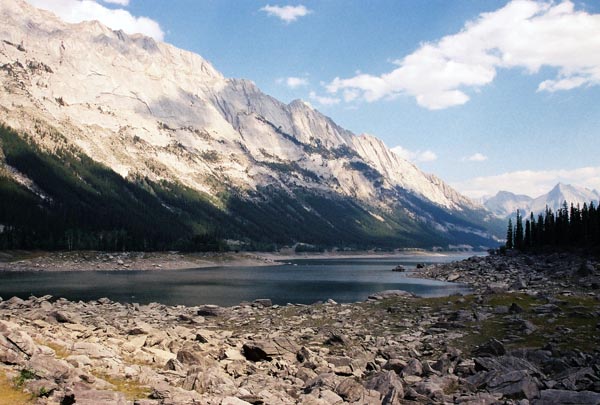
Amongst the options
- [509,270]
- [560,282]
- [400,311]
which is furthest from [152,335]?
[509,270]

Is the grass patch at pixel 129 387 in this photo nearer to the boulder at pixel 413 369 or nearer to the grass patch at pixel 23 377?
the grass patch at pixel 23 377

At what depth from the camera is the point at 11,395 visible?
53.8ft

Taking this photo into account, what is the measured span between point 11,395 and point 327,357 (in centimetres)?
1968

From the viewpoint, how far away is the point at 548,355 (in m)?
29.9

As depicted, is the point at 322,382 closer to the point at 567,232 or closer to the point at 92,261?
the point at 567,232

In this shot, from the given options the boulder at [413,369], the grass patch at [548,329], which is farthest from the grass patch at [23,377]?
the grass patch at [548,329]

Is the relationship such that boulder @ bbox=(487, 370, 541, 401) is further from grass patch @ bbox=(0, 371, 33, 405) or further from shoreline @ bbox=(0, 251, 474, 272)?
A: shoreline @ bbox=(0, 251, 474, 272)

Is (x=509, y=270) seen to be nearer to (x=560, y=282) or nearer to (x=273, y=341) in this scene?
(x=560, y=282)

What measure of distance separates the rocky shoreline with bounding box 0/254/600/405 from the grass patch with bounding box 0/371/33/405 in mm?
125

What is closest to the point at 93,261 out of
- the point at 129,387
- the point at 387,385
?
the point at 129,387

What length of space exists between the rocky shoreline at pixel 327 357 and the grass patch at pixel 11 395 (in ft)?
0.41

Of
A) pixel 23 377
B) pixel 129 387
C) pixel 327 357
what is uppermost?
pixel 23 377

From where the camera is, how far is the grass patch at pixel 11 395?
623 inches

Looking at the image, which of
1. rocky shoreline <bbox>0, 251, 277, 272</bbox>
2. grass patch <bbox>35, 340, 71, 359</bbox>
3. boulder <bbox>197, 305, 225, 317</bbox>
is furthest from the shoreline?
grass patch <bbox>35, 340, 71, 359</bbox>
